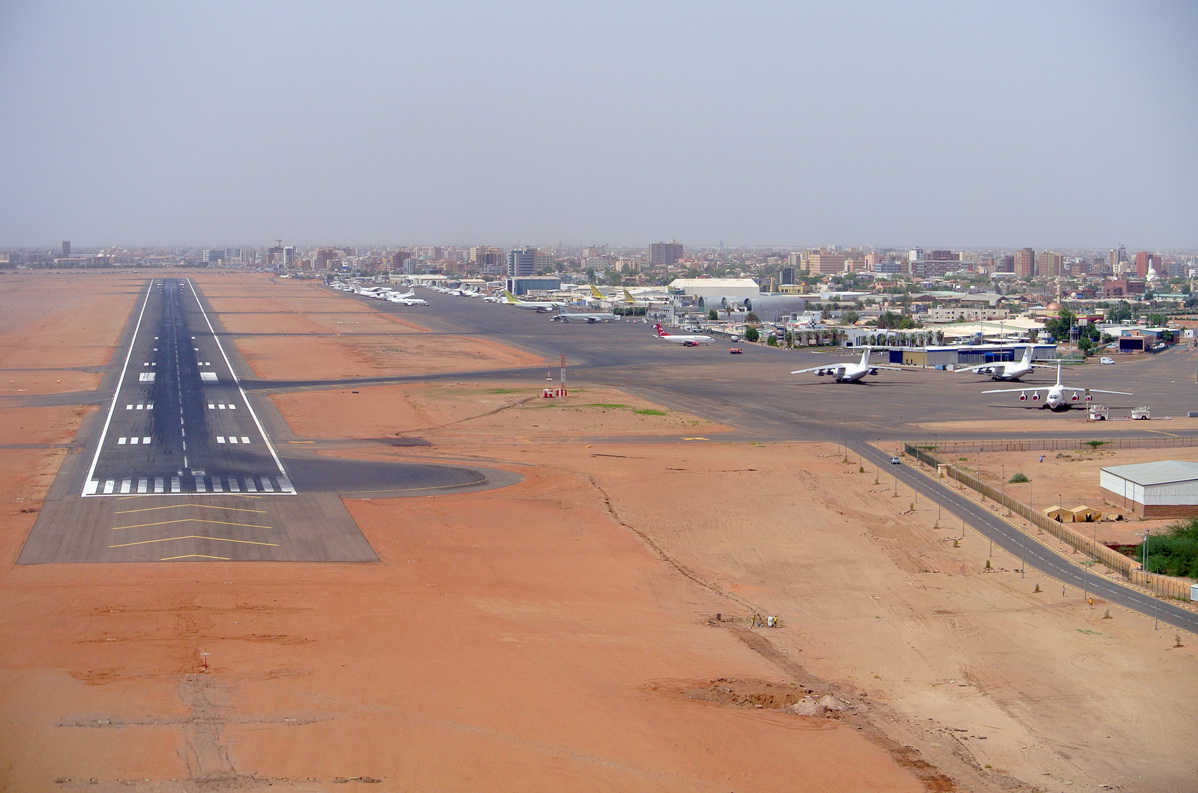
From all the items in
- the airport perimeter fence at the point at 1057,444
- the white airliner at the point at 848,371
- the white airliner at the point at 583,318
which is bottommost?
the airport perimeter fence at the point at 1057,444

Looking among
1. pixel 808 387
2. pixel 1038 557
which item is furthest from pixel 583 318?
pixel 1038 557

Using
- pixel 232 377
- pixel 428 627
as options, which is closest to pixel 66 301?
pixel 232 377

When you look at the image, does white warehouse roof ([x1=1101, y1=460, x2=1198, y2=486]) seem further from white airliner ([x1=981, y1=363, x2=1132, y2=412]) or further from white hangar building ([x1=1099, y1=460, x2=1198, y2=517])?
white airliner ([x1=981, y1=363, x2=1132, y2=412])

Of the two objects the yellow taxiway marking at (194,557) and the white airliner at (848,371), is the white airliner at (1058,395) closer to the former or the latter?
the white airliner at (848,371)

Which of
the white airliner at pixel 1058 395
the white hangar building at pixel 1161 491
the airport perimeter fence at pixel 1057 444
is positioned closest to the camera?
the white hangar building at pixel 1161 491

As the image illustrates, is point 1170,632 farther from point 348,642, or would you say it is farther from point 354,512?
point 354,512

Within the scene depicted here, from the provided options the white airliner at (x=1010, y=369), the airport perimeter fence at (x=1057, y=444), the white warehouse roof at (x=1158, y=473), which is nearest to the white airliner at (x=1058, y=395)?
the white airliner at (x=1010, y=369)

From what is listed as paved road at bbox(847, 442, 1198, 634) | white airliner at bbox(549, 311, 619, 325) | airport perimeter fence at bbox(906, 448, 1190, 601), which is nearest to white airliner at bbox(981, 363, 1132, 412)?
airport perimeter fence at bbox(906, 448, 1190, 601)
